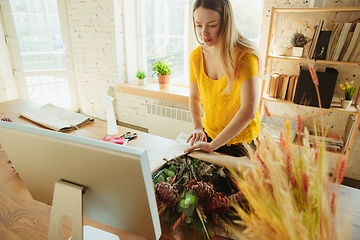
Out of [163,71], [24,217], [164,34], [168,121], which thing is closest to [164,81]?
[163,71]

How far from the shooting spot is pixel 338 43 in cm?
178

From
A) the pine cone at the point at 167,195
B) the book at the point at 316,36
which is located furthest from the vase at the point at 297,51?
the pine cone at the point at 167,195

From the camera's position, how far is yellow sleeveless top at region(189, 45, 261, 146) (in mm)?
1270

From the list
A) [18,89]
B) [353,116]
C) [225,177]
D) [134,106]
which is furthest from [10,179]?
[18,89]

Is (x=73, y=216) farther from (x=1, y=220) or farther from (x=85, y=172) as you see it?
(x=1, y=220)

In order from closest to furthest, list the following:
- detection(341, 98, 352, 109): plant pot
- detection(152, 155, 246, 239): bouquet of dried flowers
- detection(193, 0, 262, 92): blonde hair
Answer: detection(152, 155, 246, 239): bouquet of dried flowers
detection(193, 0, 262, 92): blonde hair
detection(341, 98, 352, 109): plant pot

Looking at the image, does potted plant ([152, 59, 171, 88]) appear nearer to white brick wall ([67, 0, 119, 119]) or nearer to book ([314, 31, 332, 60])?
white brick wall ([67, 0, 119, 119])

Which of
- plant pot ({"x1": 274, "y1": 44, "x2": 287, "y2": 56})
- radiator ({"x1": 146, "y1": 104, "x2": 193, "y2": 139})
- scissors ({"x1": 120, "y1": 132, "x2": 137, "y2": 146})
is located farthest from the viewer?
radiator ({"x1": 146, "y1": 104, "x2": 193, "y2": 139})

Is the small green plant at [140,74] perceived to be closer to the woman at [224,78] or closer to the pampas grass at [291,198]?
the woman at [224,78]

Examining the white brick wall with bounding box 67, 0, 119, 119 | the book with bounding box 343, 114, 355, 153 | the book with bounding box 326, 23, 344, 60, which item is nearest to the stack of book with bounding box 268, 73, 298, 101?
the book with bounding box 326, 23, 344, 60

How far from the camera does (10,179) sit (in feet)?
3.52

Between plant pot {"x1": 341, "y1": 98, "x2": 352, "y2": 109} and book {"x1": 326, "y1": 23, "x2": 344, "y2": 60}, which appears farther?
plant pot {"x1": 341, "y1": 98, "x2": 352, "y2": 109}

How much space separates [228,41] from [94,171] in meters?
0.92

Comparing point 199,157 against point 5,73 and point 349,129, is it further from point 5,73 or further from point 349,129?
point 5,73
